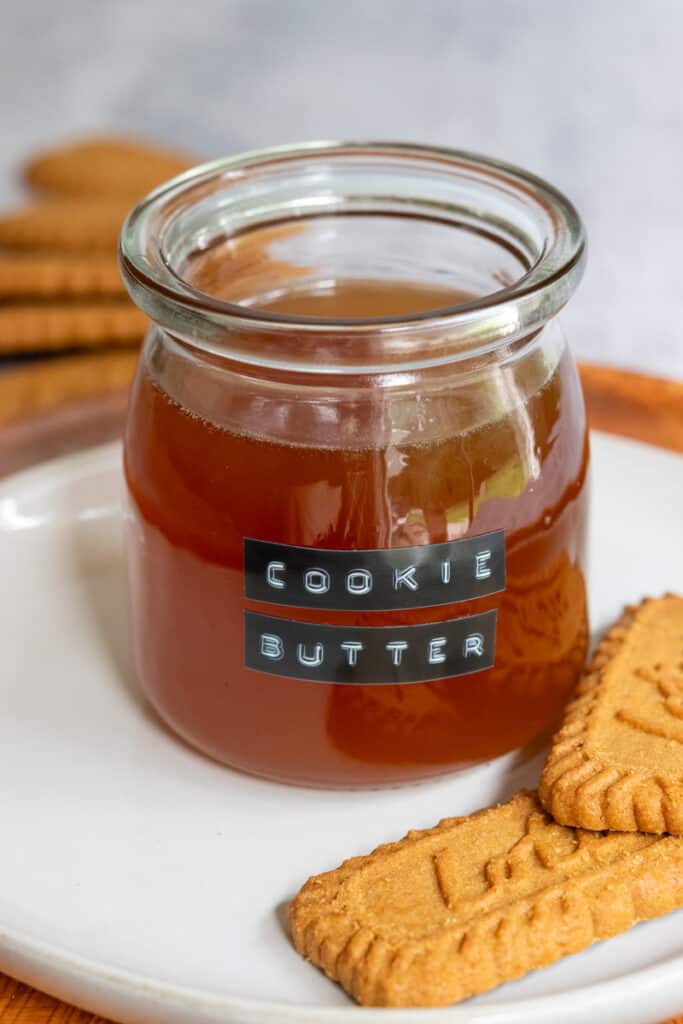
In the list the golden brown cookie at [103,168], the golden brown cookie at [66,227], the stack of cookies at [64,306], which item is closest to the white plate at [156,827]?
the stack of cookies at [64,306]

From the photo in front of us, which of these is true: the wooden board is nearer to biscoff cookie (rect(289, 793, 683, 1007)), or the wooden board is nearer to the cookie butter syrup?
the cookie butter syrup

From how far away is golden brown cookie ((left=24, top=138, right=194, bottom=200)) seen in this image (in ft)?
7.39

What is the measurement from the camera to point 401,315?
3.09ft

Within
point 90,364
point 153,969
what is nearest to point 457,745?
point 153,969

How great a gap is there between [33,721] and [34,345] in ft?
2.63

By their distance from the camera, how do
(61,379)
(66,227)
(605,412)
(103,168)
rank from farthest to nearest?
(103,168) → (66,227) → (61,379) → (605,412)

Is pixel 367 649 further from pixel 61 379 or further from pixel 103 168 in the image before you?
pixel 103 168

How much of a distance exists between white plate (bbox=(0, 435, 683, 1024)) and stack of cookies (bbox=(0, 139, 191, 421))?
41cm

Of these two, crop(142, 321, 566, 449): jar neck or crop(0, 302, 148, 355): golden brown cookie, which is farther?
crop(0, 302, 148, 355): golden brown cookie

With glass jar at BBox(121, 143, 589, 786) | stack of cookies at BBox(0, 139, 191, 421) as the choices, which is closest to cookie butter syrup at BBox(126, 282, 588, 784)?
glass jar at BBox(121, 143, 589, 786)

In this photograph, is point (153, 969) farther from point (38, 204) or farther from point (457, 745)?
point (38, 204)

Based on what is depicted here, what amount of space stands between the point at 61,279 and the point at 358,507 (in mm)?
1011

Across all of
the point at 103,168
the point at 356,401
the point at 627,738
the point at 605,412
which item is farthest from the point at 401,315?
the point at 103,168

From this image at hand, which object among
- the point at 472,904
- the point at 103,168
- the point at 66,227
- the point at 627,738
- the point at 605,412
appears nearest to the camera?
the point at 472,904
